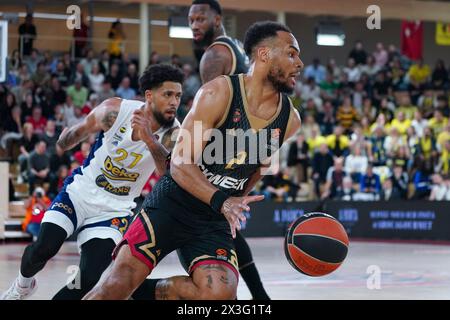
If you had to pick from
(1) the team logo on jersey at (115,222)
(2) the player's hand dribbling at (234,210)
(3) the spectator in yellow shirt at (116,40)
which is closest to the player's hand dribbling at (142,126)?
(1) the team logo on jersey at (115,222)

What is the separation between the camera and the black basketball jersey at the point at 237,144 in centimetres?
568

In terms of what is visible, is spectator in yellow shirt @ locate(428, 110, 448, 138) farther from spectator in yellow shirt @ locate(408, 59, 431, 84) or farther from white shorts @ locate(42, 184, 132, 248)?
white shorts @ locate(42, 184, 132, 248)

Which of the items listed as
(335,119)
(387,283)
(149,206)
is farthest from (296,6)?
(149,206)

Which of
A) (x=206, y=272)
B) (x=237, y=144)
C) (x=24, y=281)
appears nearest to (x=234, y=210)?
(x=206, y=272)

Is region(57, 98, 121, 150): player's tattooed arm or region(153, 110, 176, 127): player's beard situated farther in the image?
region(57, 98, 121, 150): player's tattooed arm

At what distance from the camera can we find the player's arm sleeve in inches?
217

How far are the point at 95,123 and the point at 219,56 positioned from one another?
1242 millimetres

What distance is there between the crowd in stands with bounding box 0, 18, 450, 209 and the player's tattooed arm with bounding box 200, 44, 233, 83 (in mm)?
10231

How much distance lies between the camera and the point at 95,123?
7105mm

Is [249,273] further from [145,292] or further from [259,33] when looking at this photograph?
[259,33]

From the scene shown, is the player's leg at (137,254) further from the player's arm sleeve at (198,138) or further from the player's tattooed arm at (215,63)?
the player's tattooed arm at (215,63)

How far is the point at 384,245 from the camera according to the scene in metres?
17.4

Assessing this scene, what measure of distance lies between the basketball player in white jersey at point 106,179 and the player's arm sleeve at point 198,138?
1188 mm

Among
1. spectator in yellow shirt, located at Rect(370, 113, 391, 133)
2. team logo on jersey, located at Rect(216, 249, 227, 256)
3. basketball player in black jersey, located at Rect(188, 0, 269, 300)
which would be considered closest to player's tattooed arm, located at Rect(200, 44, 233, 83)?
basketball player in black jersey, located at Rect(188, 0, 269, 300)
